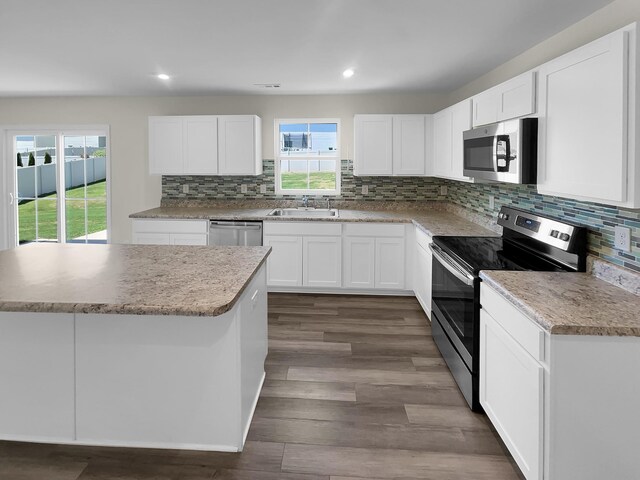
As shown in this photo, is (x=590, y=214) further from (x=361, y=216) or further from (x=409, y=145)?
(x=409, y=145)

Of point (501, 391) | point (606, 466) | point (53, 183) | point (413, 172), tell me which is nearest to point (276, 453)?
point (501, 391)

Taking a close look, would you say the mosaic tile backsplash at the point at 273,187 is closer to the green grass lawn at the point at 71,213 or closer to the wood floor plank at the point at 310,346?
the green grass lawn at the point at 71,213

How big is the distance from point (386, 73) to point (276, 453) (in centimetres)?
356

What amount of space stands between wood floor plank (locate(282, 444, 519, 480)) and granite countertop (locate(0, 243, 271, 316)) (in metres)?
0.85

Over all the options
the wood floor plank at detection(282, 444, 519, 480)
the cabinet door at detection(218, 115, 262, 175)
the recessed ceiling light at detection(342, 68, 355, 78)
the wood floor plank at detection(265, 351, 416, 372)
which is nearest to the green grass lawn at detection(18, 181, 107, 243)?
the cabinet door at detection(218, 115, 262, 175)

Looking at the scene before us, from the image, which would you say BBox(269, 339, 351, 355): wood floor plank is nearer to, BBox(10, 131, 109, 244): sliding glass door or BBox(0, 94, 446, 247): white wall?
BBox(0, 94, 446, 247): white wall

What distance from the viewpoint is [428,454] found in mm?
2340

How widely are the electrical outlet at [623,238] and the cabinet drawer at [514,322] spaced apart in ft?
2.13

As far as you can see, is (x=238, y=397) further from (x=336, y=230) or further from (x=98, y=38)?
(x=336, y=230)

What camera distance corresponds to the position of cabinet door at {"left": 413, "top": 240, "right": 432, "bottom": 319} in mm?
4234

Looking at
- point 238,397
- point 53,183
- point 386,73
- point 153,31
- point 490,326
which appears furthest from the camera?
point 53,183

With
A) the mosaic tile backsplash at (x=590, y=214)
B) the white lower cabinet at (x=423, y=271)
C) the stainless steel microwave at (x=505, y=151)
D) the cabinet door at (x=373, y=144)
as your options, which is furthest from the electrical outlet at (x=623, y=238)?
the cabinet door at (x=373, y=144)

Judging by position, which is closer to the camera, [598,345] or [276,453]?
[598,345]

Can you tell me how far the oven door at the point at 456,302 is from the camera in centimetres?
271
